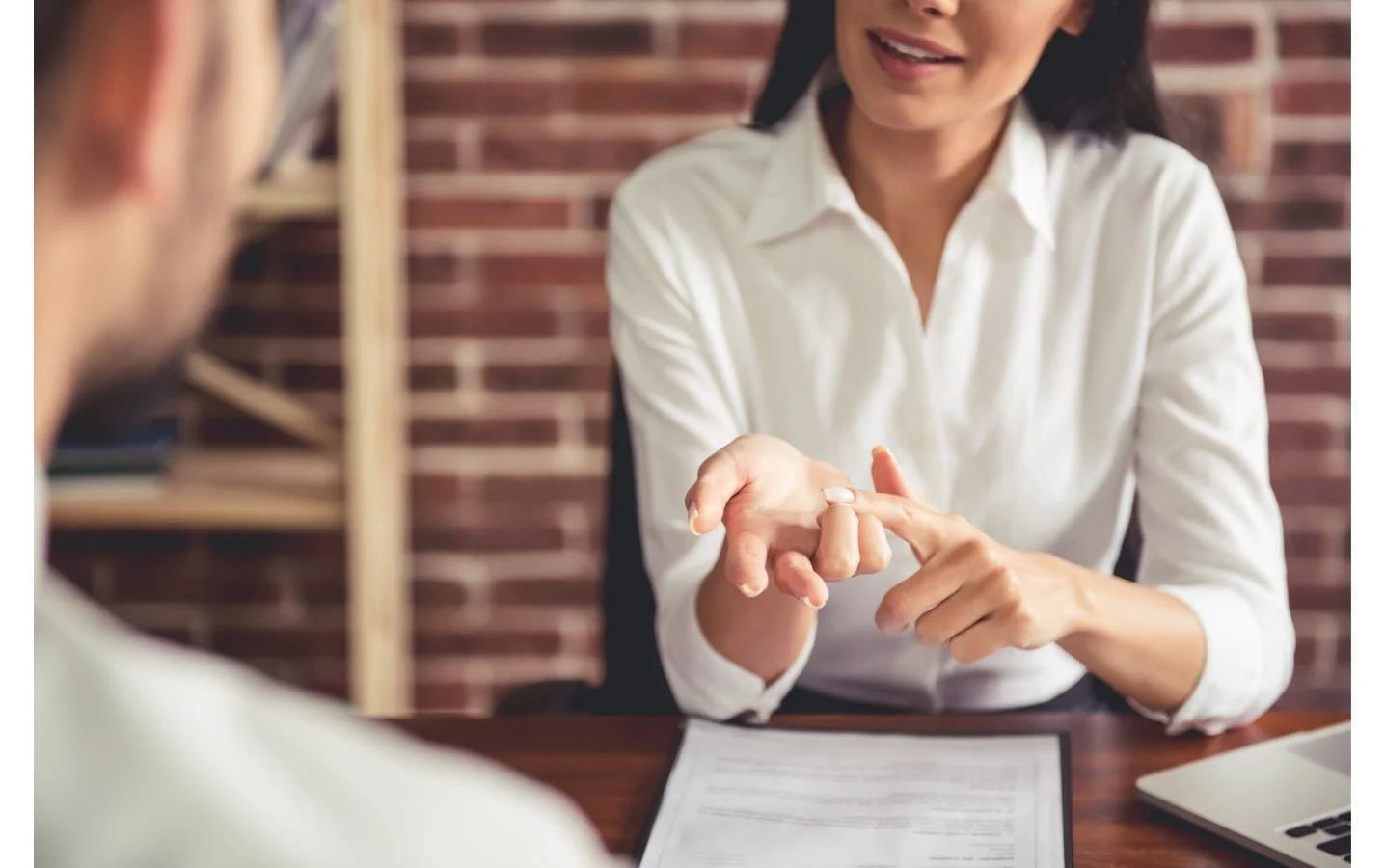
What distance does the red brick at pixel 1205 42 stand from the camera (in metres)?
A: 0.80

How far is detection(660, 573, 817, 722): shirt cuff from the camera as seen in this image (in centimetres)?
68

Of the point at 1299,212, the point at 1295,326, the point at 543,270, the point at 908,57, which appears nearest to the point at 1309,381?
the point at 1295,326

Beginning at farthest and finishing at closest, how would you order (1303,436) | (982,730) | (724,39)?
(724,39)
(1303,436)
(982,730)

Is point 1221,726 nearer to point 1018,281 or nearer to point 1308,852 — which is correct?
point 1308,852

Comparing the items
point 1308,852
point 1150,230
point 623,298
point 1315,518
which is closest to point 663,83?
point 623,298

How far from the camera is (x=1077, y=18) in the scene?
2.28 feet

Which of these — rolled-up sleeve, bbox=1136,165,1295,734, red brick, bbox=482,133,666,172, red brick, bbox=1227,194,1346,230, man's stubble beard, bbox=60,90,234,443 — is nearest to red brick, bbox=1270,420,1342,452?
rolled-up sleeve, bbox=1136,165,1295,734

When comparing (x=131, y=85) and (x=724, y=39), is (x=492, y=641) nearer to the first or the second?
(x=724, y=39)

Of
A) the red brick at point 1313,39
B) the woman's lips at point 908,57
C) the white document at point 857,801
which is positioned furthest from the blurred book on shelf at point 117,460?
the red brick at point 1313,39

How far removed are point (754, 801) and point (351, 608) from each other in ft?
1.81

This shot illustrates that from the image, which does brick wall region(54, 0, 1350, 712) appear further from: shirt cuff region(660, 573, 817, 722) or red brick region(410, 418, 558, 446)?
shirt cuff region(660, 573, 817, 722)

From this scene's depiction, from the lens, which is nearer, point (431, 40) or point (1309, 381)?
point (1309, 381)

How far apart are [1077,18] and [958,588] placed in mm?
323

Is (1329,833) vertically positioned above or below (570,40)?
below
